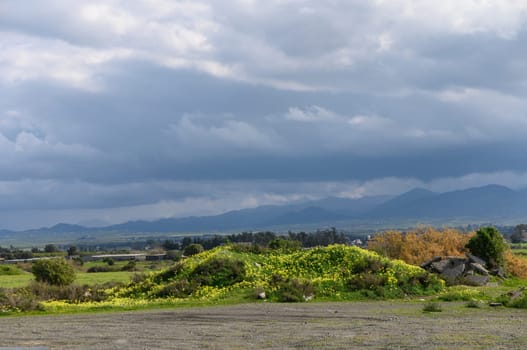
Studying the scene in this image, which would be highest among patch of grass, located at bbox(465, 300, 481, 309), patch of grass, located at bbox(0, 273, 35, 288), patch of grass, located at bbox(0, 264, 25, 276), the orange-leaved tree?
the orange-leaved tree

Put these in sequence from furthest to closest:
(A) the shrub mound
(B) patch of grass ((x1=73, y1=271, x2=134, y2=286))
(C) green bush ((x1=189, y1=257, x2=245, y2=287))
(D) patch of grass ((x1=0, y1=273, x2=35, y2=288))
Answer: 1. (B) patch of grass ((x1=73, y1=271, x2=134, y2=286))
2. (D) patch of grass ((x1=0, y1=273, x2=35, y2=288))
3. (C) green bush ((x1=189, y1=257, x2=245, y2=287))
4. (A) the shrub mound

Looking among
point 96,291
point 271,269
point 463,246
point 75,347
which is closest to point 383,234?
point 463,246

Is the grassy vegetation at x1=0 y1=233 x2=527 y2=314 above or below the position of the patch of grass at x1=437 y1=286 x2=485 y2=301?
above

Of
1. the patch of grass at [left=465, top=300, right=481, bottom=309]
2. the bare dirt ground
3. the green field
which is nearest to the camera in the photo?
the bare dirt ground

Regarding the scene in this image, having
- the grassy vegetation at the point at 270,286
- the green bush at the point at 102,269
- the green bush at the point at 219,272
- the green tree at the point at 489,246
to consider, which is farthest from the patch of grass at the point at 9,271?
the green tree at the point at 489,246

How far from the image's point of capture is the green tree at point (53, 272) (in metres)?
40.0

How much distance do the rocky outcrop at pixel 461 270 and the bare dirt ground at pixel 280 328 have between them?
9.35m

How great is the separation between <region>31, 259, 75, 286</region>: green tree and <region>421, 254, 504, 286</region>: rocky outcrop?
20.8 meters

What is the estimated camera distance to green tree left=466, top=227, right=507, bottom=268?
4422cm

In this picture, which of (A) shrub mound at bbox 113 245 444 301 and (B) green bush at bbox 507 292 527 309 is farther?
(A) shrub mound at bbox 113 245 444 301

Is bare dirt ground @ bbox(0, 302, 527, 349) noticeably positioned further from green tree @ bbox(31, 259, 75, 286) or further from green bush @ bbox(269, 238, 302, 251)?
green bush @ bbox(269, 238, 302, 251)

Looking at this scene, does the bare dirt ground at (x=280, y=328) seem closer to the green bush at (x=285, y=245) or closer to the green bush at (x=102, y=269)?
the green bush at (x=285, y=245)

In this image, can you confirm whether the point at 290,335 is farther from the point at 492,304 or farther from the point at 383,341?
the point at 492,304

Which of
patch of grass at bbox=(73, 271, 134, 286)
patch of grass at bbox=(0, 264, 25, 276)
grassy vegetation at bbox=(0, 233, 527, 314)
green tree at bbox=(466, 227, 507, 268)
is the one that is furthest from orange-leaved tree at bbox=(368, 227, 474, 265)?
patch of grass at bbox=(0, 264, 25, 276)
